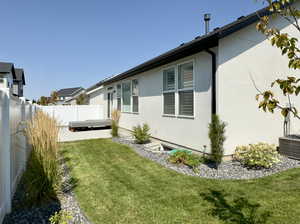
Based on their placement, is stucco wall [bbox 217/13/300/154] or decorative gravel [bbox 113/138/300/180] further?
stucco wall [bbox 217/13/300/154]

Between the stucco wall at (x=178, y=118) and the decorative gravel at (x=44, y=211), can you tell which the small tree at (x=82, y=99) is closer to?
the stucco wall at (x=178, y=118)

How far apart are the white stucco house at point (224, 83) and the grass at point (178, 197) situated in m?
1.55

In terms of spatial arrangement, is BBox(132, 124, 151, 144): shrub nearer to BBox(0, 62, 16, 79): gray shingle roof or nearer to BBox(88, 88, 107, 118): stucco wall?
BBox(88, 88, 107, 118): stucco wall

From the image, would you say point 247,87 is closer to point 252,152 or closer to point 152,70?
point 252,152

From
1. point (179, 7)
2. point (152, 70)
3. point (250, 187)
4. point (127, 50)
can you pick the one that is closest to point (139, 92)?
point (152, 70)

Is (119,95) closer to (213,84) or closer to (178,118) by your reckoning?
(178,118)

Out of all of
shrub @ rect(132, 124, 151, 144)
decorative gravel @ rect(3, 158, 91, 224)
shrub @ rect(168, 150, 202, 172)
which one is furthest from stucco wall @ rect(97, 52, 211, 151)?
decorative gravel @ rect(3, 158, 91, 224)

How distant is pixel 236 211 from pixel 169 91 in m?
4.70

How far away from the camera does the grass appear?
268 cm

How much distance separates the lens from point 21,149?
13.4 feet

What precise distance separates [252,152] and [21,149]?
5468 millimetres

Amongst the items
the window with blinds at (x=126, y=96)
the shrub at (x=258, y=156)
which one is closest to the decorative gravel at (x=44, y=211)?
the shrub at (x=258, y=156)

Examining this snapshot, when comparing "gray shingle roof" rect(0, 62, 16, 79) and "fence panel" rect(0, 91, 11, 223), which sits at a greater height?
"gray shingle roof" rect(0, 62, 16, 79)

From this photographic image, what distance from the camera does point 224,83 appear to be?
16.1 ft
